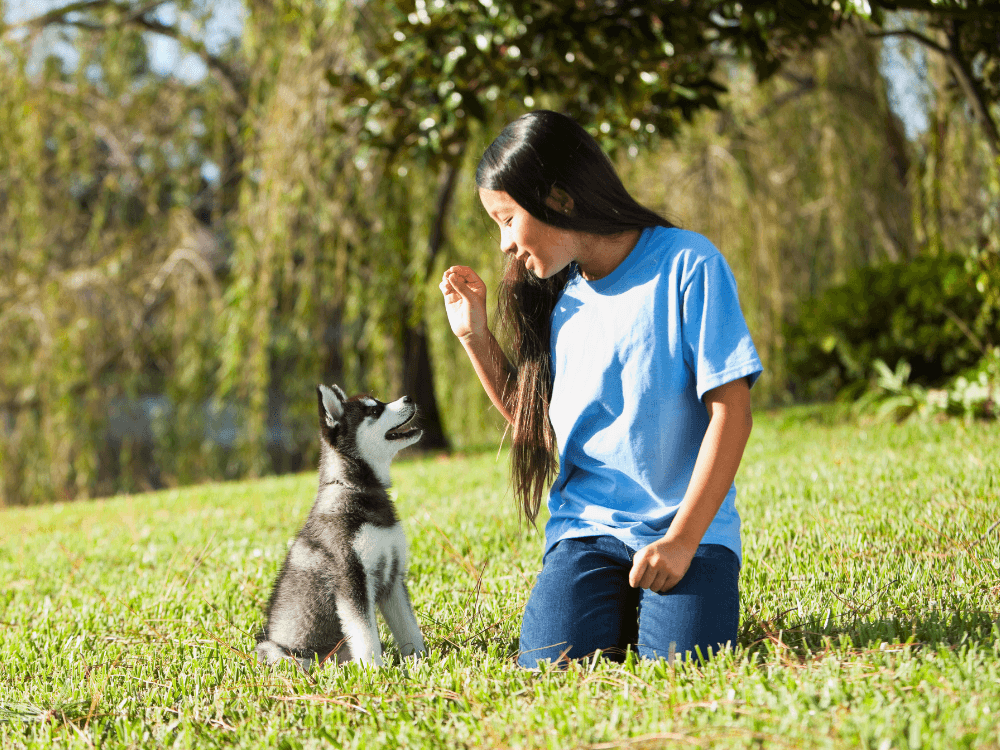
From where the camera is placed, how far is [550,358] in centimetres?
263

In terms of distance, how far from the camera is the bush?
6652mm

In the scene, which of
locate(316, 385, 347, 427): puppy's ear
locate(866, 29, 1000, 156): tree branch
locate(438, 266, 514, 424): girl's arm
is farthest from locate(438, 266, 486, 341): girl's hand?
locate(866, 29, 1000, 156): tree branch

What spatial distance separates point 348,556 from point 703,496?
97 centimetres

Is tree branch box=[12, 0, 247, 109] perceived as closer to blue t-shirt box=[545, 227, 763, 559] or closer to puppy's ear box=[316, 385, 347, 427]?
puppy's ear box=[316, 385, 347, 427]

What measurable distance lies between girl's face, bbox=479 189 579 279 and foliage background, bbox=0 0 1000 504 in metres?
2.81

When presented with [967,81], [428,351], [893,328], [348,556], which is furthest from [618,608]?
[428,351]

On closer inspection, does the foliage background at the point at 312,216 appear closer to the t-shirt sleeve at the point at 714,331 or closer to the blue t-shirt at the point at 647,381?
the blue t-shirt at the point at 647,381

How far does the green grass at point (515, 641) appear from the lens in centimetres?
170

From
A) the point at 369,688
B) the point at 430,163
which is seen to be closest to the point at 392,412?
the point at 369,688

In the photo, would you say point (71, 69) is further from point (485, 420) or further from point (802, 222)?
point (802, 222)

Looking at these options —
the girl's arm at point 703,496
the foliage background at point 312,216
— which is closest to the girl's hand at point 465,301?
the girl's arm at point 703,496

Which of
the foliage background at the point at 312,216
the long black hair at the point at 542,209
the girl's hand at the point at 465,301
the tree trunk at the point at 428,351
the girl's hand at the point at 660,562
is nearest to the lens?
the girl's hand at the point at 660,562

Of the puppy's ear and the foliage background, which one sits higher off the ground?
the foliage background

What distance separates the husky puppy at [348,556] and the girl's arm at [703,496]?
0.71m
